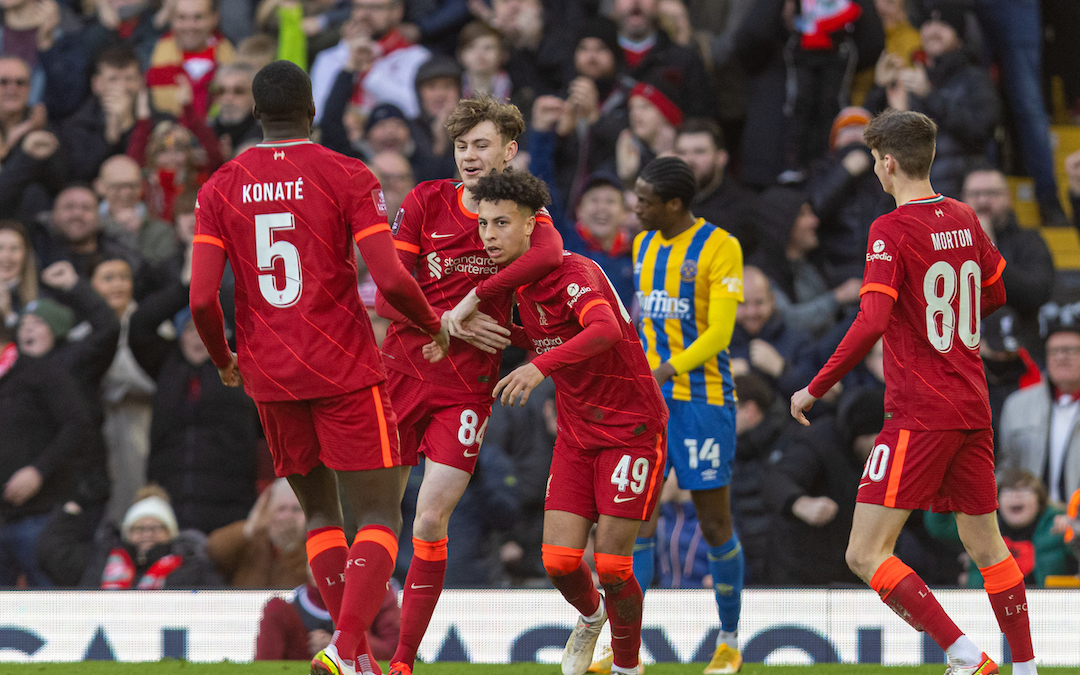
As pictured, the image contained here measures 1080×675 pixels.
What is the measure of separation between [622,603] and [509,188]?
1778 mm

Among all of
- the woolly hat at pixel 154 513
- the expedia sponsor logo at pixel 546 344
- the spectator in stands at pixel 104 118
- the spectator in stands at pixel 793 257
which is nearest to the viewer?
the expedia sponsor logo at pixel 546 344

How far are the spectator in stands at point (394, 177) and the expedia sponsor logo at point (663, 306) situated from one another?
3.29 meters

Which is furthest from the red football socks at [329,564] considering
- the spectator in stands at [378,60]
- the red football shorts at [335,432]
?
the spectator in stands at [378,60]

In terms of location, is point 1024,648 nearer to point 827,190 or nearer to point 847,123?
point 827,190

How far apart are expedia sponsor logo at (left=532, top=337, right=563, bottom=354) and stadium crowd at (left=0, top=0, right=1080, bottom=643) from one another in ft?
3.99

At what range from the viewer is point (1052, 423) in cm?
770

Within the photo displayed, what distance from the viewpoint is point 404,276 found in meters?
4.29

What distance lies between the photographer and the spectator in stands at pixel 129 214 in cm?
893

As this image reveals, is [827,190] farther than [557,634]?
Yes

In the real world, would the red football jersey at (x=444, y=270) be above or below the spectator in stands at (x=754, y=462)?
above

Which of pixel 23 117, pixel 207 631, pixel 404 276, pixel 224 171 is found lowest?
pixel 207 631

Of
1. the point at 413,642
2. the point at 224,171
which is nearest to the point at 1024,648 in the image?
the point at 413,642

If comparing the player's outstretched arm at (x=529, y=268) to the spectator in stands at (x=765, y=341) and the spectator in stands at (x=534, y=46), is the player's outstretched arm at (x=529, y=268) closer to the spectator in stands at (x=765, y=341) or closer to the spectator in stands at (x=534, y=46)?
the spectator in stands at (x=765, y=341)

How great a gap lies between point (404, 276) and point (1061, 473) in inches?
204
